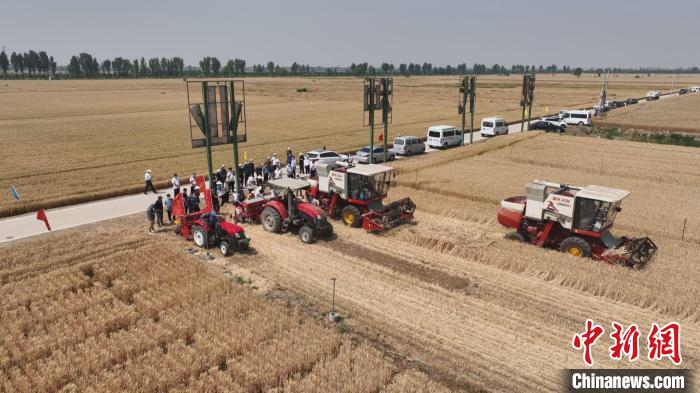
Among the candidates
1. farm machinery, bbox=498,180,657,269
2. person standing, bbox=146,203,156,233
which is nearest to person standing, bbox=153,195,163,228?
person standing, bbox=146,203,156,233

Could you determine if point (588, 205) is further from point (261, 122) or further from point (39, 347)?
point (261, 122)

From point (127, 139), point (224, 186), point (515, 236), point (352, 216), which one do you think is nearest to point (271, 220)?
point (352, 216)

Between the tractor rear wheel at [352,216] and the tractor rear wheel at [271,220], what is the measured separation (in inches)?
95.9

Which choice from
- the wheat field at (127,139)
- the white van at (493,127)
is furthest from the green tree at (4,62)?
the white van at (493,127)

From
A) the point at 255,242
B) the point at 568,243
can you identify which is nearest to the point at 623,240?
the point at 568,243

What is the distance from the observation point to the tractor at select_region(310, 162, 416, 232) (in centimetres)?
1672

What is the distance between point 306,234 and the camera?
51.0ft

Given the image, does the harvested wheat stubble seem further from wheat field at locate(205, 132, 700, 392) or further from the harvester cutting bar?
the harvester cutting bar

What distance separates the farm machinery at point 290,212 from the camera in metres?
15.7

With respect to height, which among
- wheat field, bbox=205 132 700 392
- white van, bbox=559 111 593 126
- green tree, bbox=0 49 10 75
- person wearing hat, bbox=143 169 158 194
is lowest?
wheat field, bbox=205 132 700 392

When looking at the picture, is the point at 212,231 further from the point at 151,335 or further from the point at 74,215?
the point at 74,215

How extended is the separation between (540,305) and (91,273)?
466 inches

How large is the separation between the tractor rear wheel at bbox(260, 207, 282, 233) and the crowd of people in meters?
1.66

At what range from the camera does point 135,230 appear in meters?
17.0
